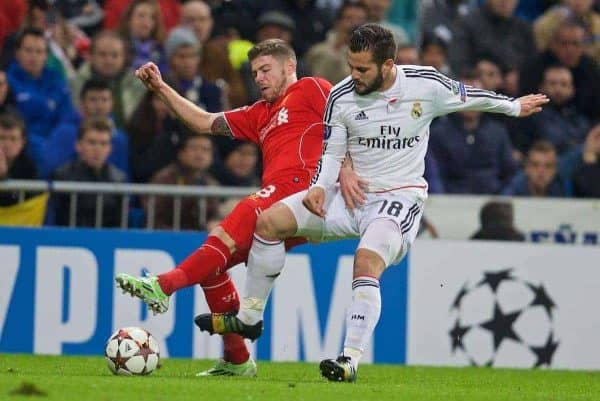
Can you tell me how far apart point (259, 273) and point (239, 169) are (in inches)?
220

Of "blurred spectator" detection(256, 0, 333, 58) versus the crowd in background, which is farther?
"blurred spectator" detection(256, 0, 333, 58)

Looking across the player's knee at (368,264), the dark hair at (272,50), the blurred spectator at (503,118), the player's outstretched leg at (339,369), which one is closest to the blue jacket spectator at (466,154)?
the blurred spectator at (503,118)

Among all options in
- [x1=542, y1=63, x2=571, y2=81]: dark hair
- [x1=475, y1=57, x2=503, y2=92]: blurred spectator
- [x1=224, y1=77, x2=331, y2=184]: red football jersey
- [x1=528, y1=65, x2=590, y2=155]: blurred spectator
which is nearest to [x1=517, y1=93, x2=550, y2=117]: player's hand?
[x1=224, y1=77, x2=331, y2=184]: red football jersey

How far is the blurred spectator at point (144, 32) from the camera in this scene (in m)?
16.9

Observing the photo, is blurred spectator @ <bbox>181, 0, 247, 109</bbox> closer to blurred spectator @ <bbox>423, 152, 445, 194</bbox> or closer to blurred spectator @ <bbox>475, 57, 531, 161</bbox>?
blurred spectator @ <bbox>423, 152, 445, 194</bbox>

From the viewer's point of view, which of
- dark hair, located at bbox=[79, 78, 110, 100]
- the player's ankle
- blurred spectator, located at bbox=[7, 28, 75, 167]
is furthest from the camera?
dark hair, located at bbox=[79, 78, 110, 100]

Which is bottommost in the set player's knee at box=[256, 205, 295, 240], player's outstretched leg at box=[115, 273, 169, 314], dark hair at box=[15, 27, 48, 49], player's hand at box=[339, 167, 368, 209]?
player's outstretched leg at box=[115, 273, 169, 314]

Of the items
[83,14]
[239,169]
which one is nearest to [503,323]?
[239,169]

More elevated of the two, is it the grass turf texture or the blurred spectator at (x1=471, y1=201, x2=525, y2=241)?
the blurred spectator at (x1=471, y1=201, x2=525, y2=241)

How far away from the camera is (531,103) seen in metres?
10.7

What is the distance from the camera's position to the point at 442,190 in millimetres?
16703

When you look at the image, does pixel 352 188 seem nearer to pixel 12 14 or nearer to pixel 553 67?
pixel 12 14

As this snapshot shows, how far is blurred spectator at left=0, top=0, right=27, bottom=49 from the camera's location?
16.7 m

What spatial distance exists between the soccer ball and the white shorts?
1.34 metres
